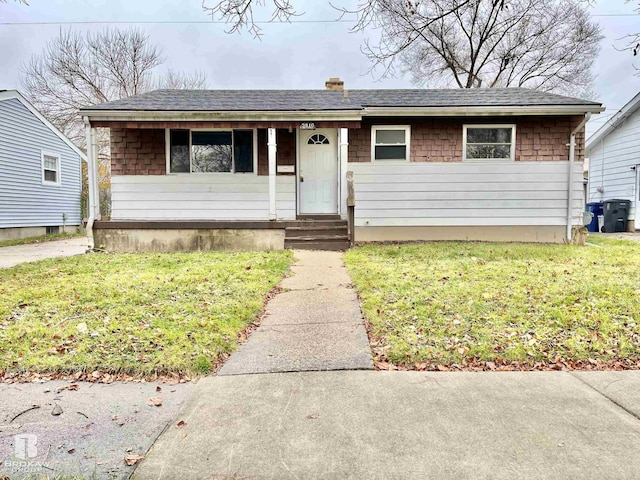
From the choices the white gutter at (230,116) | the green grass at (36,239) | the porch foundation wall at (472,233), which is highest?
the white gutter at (230,116)

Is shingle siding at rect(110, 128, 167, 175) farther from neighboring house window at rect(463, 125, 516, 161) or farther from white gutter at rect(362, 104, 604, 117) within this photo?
neighboring house window at rect(463, 125, 516, 161)

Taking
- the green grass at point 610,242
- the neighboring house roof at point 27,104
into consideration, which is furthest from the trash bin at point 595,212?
the neighboring house roof at point 27,104

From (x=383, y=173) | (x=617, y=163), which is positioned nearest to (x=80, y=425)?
(x=383, y=173)

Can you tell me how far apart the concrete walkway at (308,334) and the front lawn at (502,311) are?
8.4 inches

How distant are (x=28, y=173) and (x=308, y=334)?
16083 millimetres

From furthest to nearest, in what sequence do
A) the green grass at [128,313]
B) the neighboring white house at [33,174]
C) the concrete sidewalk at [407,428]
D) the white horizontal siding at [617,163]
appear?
the white horizontal siding at [617,163], the neighboring white house at [33,174], the green grass at [128,313], the concrete sidewalk at [407,428]

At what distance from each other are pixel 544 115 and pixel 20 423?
39.6 ft

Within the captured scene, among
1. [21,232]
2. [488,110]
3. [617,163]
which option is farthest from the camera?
[617,163]

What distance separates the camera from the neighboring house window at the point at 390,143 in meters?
11.0

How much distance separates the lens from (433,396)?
9.36ft

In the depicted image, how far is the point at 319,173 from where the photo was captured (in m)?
11.3

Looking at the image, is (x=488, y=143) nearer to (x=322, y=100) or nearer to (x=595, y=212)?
(x=322, y=100)

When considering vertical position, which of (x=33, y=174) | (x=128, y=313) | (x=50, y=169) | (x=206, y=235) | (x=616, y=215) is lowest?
(x=128, y=313)

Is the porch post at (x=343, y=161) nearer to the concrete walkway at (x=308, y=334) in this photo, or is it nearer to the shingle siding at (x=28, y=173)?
the concrete walkway at (x=308, y=334)
